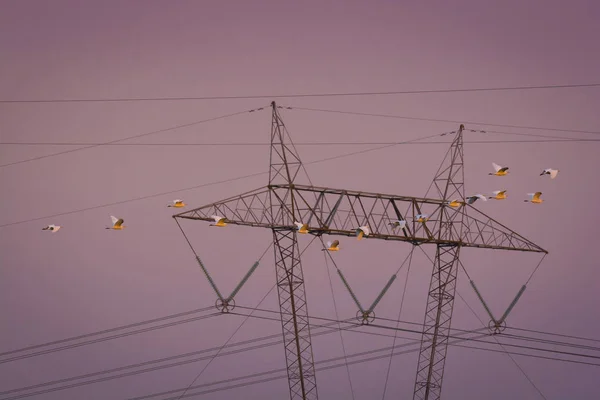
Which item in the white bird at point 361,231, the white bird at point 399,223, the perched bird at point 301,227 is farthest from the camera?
the white bird at point 399,223

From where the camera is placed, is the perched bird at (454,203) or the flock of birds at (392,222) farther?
the perched bird at (454,203)

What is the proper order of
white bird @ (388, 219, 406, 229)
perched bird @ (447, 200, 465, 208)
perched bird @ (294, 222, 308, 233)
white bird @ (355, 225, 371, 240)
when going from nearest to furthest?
perched bird @ (294, 222, 308, 233) < white bird @ (355, 225, 371, 240) < white bird @ (388, 219, 406, 229) < perched bird @ (447, 200, 465, 208)

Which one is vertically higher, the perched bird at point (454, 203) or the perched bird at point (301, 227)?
the perched bird at point (454, 203)

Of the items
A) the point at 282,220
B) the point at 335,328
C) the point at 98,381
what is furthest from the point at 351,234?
the point at 98,381

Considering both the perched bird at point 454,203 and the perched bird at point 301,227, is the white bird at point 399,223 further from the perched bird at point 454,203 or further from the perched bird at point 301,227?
the perched bird at point 301,227

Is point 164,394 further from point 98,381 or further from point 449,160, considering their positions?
point 449,160

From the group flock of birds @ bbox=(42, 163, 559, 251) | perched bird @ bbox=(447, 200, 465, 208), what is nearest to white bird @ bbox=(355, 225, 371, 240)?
flock of birds @ bbox=(42, 163, 559, 251)

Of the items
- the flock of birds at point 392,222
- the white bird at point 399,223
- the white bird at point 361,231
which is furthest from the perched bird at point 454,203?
the white bird at point 361,231

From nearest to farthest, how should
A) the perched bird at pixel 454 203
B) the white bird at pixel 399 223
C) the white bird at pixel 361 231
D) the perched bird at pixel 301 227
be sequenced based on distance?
the perched bird at pixel 301 227 < the white bird at pixel 361 231 < the white bird at pixel 399 223 < the perched bird at pixel 454 203

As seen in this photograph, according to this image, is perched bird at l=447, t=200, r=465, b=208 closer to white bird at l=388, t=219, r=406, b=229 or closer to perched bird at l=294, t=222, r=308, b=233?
white bird at l=388, t=219, r=406, b=229

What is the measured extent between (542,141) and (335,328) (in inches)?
595

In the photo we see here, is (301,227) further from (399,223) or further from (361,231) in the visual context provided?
(399,223)

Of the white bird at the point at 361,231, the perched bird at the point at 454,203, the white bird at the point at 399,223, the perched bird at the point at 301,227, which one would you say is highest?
the perched bird at the point at 454,203

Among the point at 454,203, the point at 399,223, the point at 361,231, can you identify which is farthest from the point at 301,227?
the point at 454,203
